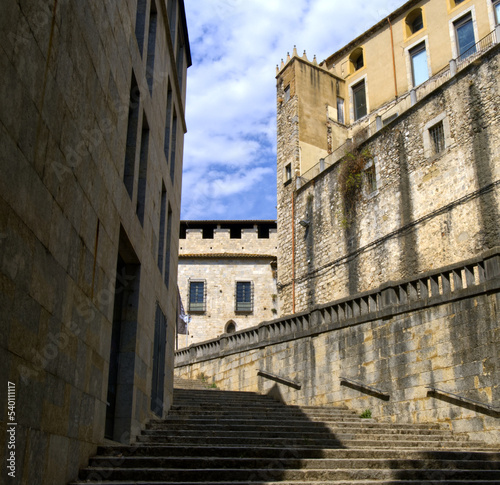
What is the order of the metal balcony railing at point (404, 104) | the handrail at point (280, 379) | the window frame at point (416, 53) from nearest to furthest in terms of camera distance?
the handrail at point (280, 379) < the metal balcony railing at point (404, 104) < the window frame at point (416, 53)

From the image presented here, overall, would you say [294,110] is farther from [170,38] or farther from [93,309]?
[93,309]

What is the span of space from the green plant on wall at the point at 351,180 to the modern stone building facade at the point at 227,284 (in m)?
15.6

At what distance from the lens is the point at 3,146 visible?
4.09 meters

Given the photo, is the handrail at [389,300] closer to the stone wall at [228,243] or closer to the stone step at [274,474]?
the stone step at [274,474]

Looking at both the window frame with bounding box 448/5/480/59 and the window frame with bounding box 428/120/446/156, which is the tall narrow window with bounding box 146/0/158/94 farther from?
the window frame with bounding box 448/5/480/59

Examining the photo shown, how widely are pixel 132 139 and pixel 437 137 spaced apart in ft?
45.4

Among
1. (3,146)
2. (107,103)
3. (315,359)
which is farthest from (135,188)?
(315,359)

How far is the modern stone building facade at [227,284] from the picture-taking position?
38.7m

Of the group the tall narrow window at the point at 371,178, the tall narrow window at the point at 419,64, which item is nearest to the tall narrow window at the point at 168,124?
the tall narrow window at the point at 371,178

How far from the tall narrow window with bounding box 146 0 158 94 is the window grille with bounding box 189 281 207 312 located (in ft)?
93.5

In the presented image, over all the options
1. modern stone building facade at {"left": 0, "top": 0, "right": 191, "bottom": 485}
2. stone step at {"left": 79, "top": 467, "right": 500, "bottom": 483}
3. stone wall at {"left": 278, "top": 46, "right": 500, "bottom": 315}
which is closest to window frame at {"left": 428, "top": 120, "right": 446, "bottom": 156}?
stone wall at {"left": 278, "top": 46, "right": 500, "bottom": 315}

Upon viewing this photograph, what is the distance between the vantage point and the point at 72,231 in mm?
5766

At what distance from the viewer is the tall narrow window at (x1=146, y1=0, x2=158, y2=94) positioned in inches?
428

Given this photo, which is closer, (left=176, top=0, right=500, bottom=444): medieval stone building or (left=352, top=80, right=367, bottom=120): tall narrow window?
(left=176, top=0, right=500, bottom=444): medieval stone building
